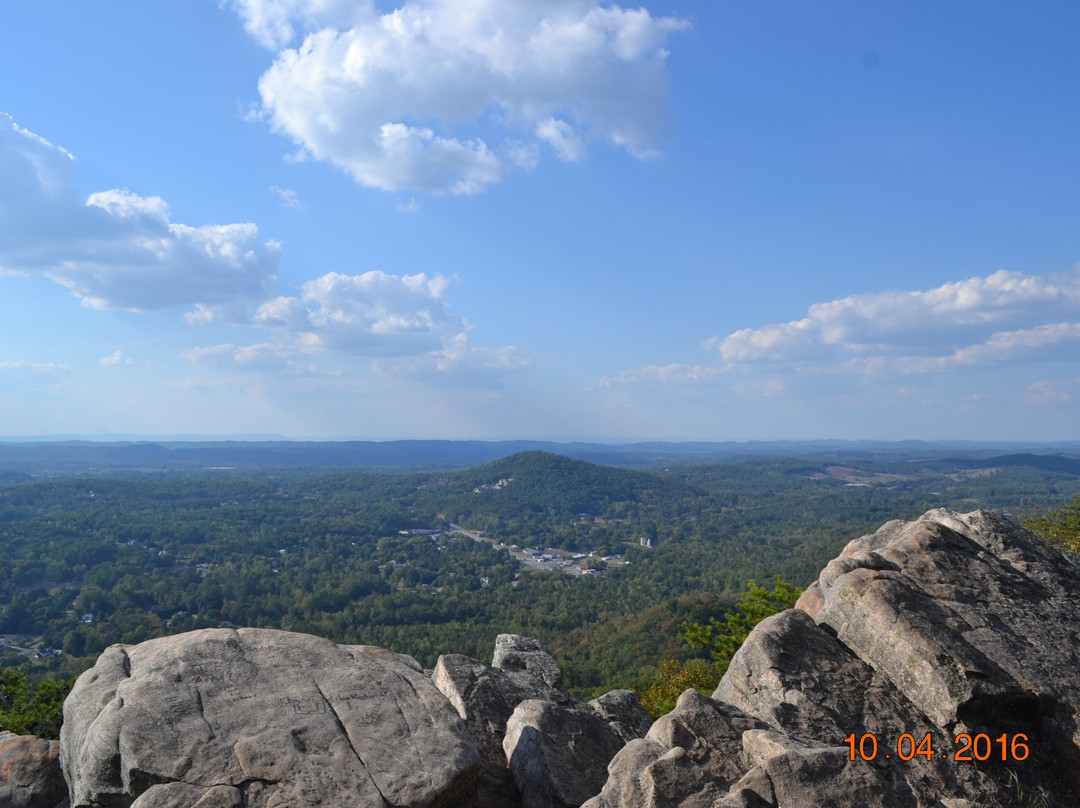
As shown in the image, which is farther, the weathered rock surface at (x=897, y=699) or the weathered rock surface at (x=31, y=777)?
the weathered rock surface at (x=31, y=777)

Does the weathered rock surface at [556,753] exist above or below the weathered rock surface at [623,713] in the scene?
above

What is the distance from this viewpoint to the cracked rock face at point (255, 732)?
767cm

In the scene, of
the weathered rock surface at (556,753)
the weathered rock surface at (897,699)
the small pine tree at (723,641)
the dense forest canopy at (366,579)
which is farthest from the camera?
the dense forest canopy at (366,579)

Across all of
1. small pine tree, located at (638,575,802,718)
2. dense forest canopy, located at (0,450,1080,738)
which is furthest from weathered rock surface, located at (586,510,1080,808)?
dense forest canopy, located at (0,450,1080,738)

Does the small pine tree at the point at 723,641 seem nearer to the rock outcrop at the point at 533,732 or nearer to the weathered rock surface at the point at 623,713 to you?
the weathered rock surface at the point at 623,713

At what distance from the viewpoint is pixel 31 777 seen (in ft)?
32.3

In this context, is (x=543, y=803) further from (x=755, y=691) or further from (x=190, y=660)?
(x=190, y=660)

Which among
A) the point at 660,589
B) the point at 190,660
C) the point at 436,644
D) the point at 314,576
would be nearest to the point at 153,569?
the point at 314,576

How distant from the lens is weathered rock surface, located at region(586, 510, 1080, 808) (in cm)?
753

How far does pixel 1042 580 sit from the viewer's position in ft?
42.1
